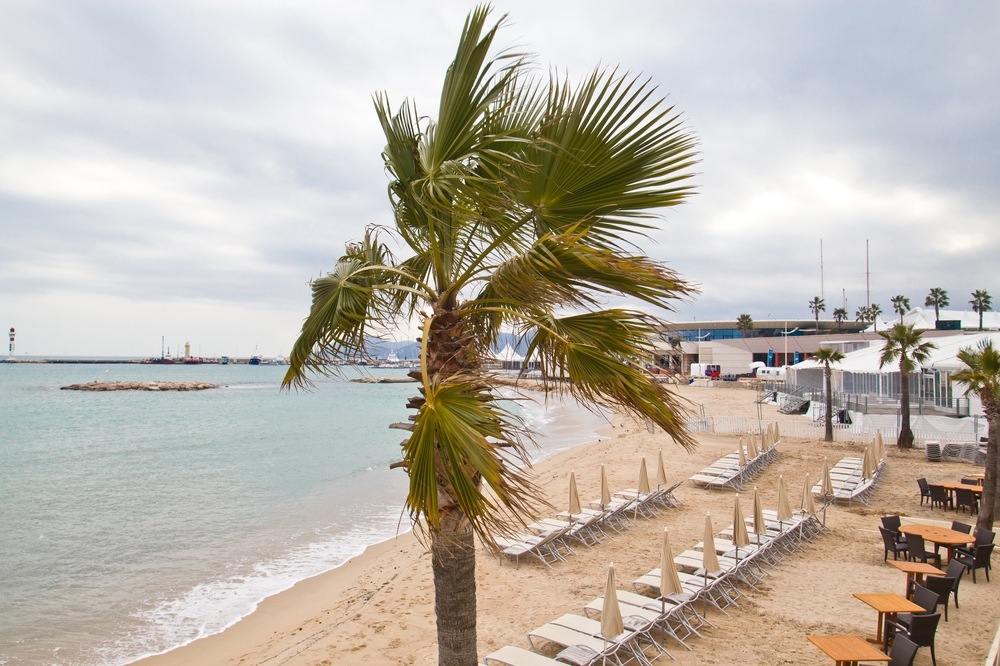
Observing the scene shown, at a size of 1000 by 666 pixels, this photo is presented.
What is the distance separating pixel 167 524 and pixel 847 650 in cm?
1612

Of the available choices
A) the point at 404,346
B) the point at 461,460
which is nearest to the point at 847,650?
the point at 404,346

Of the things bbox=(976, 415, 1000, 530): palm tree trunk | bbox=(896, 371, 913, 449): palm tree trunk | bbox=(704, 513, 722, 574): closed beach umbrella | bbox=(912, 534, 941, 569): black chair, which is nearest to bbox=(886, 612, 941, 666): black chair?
bbox=(704, 513, 722, 574): closed beach umbrella

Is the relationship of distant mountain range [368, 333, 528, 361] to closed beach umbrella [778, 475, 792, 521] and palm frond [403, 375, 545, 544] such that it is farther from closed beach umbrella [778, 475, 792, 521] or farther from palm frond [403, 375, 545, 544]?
closed beach umbrella [778, 475, 792, 521]

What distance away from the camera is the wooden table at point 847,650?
5188mm

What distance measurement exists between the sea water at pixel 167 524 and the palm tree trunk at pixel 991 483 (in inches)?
286

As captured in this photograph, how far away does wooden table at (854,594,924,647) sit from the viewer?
19.7 feet

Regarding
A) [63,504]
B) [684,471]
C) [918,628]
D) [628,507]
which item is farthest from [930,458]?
[63,504]

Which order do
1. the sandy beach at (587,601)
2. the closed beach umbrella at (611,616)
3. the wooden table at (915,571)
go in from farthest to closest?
1. the wooden table at (915,571)
2. the sandy beach at (587,601)
3. the closed beach umbrella at (611,616)

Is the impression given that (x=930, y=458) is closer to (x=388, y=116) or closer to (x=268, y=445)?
(x=388, y=116)

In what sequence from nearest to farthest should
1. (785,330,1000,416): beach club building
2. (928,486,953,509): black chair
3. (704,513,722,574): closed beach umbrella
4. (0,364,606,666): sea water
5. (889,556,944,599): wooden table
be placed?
(889,556,944,599): wooden table
(704,513,722,574): closed beach umbrella
(0,364,606,666): sea water
(928,486,953,509): black chair
(785,330,1000,416): beach club building

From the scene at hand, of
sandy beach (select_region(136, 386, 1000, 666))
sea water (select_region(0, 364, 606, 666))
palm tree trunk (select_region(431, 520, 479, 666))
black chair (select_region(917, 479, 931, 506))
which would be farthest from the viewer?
black chair (select_region(917, 479, 931, 506))

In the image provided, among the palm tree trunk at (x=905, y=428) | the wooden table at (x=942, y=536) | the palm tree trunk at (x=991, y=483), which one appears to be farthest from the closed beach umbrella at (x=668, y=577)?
the palm tree trunk at (x=905, y=428)

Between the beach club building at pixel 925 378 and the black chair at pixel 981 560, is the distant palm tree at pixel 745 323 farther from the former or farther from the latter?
the black chair at pixel 981 560

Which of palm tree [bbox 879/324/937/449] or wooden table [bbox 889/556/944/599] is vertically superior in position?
palm tree [bbox 879/324/937/449]
